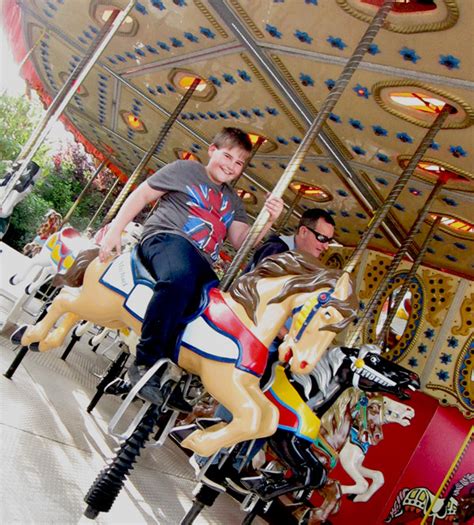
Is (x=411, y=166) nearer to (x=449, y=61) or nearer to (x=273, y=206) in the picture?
(x=449, y=61)

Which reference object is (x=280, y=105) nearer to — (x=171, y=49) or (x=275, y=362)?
(x=171, y=49)

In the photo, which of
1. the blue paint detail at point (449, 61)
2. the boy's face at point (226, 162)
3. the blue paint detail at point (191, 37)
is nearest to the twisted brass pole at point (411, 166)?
the blue paint detail at point (449, 61)

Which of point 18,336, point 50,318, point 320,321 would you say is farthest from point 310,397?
point 18,336

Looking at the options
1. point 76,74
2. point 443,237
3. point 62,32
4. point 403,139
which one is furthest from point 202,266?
point 62,32

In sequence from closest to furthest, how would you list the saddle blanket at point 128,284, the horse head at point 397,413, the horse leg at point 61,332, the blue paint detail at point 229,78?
the saddle blanket at point 128,284, the horse leg at point 61,332, the blue paint detail at point 229,78, the horse head at point 397,413

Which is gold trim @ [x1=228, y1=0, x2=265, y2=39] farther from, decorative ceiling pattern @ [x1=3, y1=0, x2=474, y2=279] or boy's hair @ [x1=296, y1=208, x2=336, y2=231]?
boy's hair @ [x1=296, y1=208, x2=336, y2=231]

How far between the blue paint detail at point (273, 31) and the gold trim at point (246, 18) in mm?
89

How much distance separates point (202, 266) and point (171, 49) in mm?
2983

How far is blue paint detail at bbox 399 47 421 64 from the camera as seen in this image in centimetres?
290

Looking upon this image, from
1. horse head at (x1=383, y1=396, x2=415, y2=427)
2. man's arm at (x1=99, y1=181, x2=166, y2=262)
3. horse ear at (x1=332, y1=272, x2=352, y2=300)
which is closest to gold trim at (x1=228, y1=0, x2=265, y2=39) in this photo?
man's arm at (x1=99, y1=181, x2=166, y2=262)

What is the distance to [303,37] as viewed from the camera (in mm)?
3312

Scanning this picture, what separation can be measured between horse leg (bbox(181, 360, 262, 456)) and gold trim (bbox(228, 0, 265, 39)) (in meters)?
2.39

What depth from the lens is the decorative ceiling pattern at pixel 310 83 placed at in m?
2.96

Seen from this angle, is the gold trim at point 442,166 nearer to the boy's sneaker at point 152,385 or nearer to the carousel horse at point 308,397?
the carousel horse at point 308,397
